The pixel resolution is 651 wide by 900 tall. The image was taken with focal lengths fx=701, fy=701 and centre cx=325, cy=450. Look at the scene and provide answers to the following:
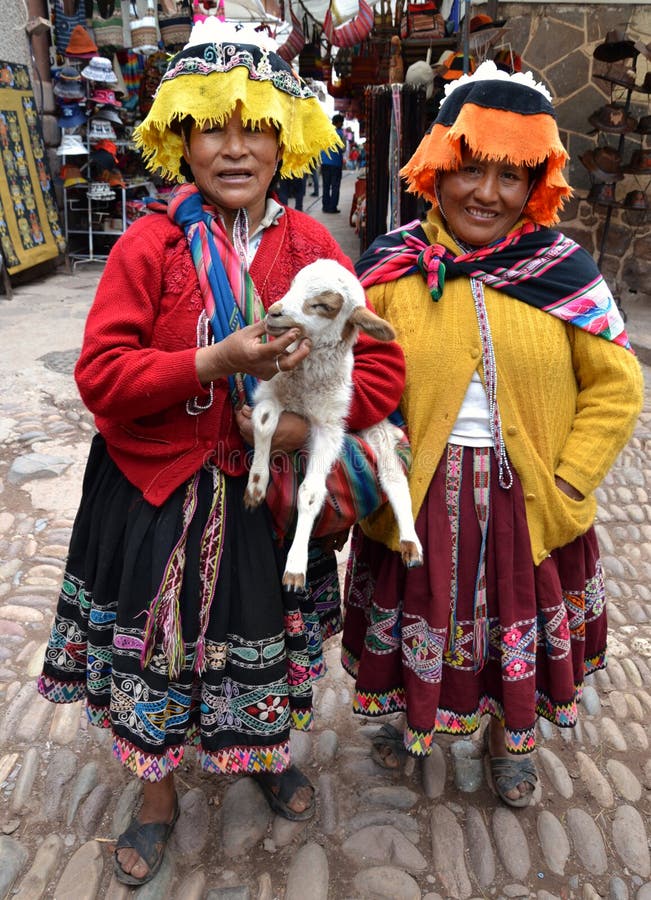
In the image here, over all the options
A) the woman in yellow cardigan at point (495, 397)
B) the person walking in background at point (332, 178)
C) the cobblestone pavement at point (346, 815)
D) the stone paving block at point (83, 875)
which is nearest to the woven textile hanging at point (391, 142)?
the woman in yellow cardigan at point (495, 397)

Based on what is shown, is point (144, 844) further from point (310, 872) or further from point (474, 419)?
point (474, 419)

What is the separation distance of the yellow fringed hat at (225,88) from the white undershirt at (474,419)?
35.1 inches

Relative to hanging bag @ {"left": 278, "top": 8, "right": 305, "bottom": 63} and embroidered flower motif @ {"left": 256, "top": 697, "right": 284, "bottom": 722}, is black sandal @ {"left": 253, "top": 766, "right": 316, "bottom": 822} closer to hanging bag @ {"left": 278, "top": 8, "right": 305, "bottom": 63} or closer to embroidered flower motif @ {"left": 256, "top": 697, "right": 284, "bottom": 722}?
embroidered flower motif @ {"left": 256, "top": 697, "right": 284, "bottom": 722}

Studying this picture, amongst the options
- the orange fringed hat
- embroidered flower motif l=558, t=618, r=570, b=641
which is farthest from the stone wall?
embroidered flower motif l=558, t=618, r=570, b=641

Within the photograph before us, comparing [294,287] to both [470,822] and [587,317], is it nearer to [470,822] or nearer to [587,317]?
[587,317]

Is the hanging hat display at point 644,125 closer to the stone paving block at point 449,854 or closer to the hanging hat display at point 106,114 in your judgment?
the hanging hat display at point 106,114

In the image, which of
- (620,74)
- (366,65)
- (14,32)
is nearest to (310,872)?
(620,74)

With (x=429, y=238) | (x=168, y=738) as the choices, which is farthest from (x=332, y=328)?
(x=168, y=738)

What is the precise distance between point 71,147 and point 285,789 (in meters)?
9.63

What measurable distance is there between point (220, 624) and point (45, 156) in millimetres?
9723

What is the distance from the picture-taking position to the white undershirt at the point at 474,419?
2.19 metres

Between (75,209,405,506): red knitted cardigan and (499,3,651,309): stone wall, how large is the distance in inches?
271

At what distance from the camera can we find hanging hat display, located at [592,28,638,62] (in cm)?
700

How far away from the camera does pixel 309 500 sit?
6.22 ft
